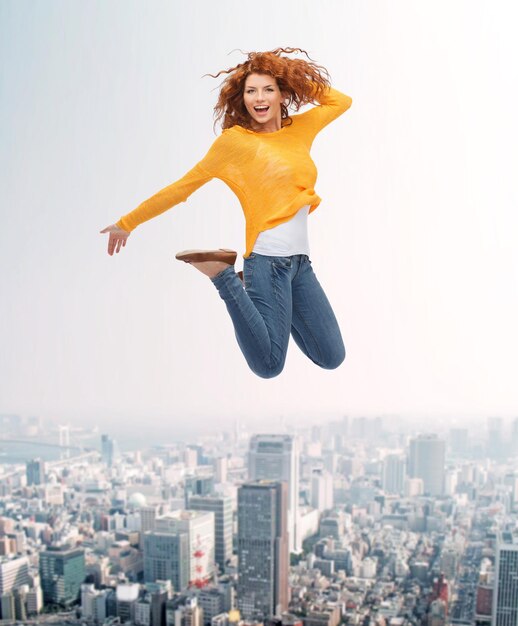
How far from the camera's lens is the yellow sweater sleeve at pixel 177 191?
1.27 meters

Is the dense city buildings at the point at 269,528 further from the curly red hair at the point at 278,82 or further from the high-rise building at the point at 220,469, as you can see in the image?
the curly red hair at the point at 278,82

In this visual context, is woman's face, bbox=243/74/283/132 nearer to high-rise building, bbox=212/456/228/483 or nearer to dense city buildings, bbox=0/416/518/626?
dense city buildings, bbox=0/416/518/626

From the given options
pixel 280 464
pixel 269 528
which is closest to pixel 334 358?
pixel 269 528

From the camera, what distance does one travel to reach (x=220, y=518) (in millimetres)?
6344

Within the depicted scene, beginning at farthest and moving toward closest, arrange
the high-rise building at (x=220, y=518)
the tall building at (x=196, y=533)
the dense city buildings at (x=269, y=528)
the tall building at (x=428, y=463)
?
the high-rise building at (x=220, y=518), the tall building at (x=196, y=533), the tall building at (x=428, y=463), the dense city buildings at (x=269, y=528)

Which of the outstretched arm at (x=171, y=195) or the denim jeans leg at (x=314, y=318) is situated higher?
the outstretched arm at (x=171, y=195)

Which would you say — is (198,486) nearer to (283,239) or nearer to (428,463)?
(428,463)

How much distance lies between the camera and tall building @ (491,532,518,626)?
5332mm

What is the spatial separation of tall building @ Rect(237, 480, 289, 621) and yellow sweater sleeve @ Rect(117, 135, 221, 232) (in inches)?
199

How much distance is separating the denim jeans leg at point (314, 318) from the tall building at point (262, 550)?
4.94 meters

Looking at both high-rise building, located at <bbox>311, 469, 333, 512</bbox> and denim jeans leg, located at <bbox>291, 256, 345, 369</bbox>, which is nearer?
denim jeans leg, located at <bbox>291, 256, 345, 369</bbox>

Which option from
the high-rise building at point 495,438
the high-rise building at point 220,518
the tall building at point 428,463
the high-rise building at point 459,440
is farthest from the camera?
the high-rise building at point 220,518

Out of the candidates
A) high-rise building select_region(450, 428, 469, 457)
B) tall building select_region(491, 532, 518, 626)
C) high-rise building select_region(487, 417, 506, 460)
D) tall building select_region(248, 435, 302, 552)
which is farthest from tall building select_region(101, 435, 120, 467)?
tall building select_region(491, 532, 518, 626)

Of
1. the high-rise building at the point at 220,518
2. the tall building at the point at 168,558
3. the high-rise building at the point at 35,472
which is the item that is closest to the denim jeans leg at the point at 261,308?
the tall building at the point at 168,558
